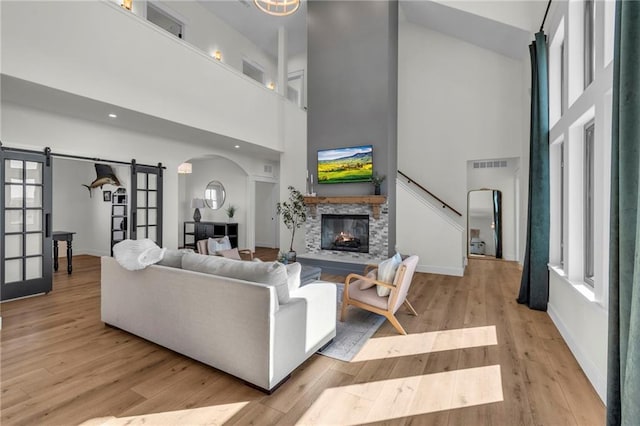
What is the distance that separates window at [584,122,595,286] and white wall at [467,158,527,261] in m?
4.44

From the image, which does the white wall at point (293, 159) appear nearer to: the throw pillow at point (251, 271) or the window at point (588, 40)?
the throw pillow at point (251, 271)

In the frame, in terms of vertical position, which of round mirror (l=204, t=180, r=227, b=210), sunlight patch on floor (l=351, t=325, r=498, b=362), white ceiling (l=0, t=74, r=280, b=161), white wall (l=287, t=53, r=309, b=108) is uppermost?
white wall (l=287, t=53, r=309, b=108)

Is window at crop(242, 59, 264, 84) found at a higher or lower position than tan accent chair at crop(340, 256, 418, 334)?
higher

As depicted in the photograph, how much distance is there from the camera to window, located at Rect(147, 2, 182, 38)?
6102 mm

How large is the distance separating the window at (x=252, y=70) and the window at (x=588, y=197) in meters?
7.75

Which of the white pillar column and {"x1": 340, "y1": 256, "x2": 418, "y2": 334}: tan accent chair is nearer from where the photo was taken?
{"x1": 340, "y1": 256, "x2": 418, "y2": 334}: tan accent chair

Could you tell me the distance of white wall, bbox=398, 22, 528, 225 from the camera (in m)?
6.59

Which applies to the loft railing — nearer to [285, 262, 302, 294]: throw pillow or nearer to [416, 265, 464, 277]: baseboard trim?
[416, 265, 464, 277]: baseboard trim

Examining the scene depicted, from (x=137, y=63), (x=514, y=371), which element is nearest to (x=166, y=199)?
(x=137, y=63)

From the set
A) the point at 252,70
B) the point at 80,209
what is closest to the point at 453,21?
the point at 252,70

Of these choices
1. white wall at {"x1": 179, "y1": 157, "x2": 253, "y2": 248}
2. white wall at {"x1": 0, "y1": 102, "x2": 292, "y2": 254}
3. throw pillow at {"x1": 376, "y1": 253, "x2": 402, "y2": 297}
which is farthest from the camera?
white wall at {"x1": 179, "y1": 157, "x2": 253, "y2": 248}

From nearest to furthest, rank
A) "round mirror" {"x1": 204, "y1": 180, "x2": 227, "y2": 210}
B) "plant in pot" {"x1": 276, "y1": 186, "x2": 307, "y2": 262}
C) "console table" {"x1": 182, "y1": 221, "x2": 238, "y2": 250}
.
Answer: "plant in pot" {"x1": 276, "y1": 186, "x2": 307, "y2": 262} → "console table" {"x1": 182, "y1": 221, "x2": 238, "y2": 250} → "round mirror" {"x1": 204, "y1": 180, "x2": 227, "y2": 210}

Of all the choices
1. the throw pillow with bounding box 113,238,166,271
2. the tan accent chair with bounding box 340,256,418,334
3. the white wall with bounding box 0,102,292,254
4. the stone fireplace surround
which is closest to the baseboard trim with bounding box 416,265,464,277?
the stone fireplace surround

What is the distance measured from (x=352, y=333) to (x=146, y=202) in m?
4.78
